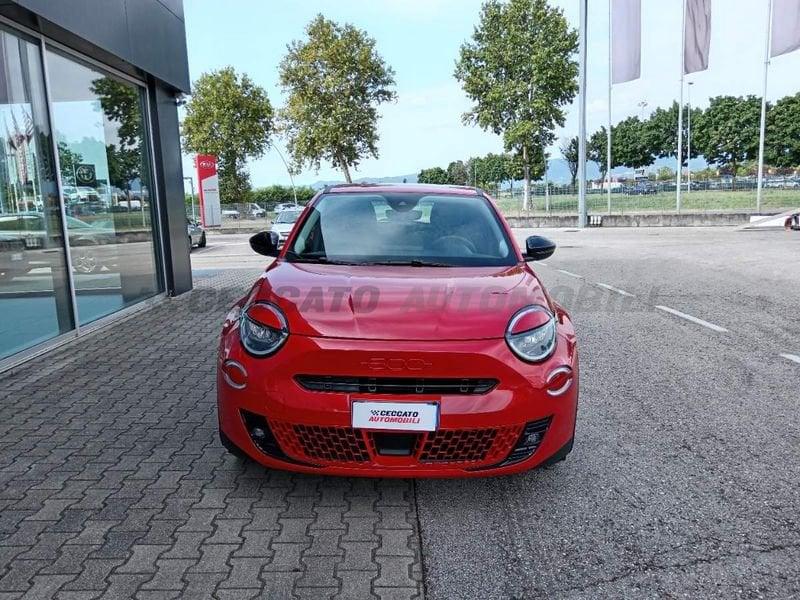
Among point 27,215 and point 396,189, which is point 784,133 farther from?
point 27,215

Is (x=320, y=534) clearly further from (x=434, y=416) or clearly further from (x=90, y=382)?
(x=90, y=382)

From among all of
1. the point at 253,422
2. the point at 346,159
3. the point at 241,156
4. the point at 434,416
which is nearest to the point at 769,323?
the point at 434,416

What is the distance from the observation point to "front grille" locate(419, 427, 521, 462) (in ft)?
9.28

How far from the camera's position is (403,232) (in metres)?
4.17

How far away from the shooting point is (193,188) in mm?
35656

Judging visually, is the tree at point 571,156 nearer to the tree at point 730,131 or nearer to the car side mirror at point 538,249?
the tree at point 730,131

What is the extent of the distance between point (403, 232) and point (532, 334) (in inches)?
56.2

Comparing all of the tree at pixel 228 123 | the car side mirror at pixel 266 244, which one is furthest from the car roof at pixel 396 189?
the tree at pixel 228 123

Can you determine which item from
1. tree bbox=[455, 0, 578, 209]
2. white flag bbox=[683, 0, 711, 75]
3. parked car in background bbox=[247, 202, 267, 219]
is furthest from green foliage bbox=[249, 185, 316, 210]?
white flag bbox=[683, 0, 711, 75]

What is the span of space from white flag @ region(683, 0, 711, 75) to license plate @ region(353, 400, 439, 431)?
101ft

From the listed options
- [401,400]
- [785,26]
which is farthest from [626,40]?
[401,400]

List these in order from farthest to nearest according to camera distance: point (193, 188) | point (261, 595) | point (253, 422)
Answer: point (193, 188), point (253, 422), point (261, 595)

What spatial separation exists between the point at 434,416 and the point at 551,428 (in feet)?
2.02

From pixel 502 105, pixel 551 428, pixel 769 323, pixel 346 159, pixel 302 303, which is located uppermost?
pixel 502 105
